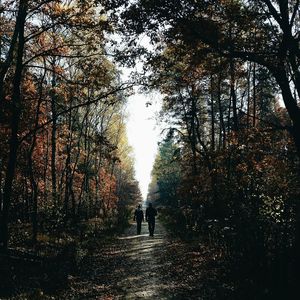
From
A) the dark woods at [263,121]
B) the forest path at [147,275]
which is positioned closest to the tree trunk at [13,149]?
the forest path at [147,275]

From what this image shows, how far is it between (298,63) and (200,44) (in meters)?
2.77

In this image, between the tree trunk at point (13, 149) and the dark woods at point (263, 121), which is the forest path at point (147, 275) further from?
the tree trunk at point (13, 149)

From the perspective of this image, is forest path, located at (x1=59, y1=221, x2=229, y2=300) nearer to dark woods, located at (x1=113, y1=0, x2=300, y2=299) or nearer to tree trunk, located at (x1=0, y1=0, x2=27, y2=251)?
dark woods, located at (x1=113, y1=0, x2=300, y2=299)

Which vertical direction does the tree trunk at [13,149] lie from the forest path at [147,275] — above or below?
above

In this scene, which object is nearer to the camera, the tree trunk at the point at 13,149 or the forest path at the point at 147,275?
the forest path at the point at 147,275

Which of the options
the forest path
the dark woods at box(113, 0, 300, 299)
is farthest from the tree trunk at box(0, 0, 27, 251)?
the dark woods at box(113, 0, 300, 299)

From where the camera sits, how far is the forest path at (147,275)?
340 inches

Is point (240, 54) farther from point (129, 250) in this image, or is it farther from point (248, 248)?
point (129, 250)

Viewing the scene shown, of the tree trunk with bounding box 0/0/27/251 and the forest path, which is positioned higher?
the tree trunk with bounding box 0/0/27/251

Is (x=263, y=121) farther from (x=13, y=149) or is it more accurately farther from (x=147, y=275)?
(x=13, y=149)

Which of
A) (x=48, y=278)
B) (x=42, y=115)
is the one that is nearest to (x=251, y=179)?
(x=48, y=278)

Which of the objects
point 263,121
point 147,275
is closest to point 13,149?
point 147,275

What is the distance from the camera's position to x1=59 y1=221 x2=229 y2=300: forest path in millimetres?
8625

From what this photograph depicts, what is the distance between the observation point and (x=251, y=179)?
14562 mm
